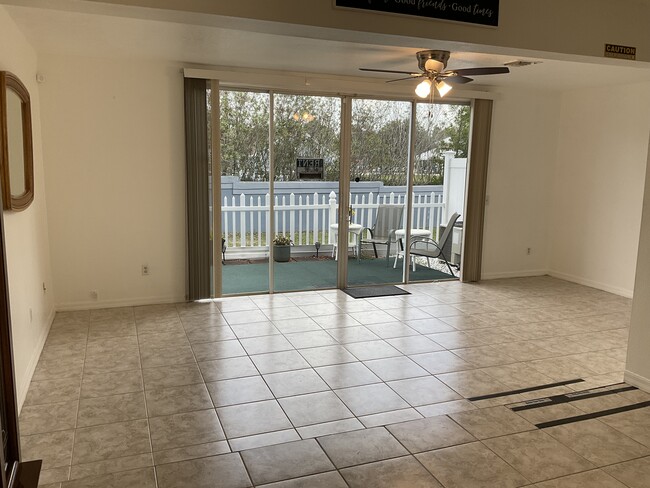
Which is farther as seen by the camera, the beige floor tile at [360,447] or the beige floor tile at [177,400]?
the beige floor tile at [177,400]

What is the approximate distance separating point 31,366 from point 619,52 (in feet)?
14.6

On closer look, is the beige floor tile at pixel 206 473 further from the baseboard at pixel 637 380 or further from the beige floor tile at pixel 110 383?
the baseboard at pixel 637 380

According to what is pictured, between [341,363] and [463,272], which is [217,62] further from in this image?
[463,272]

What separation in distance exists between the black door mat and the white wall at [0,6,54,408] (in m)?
3.15

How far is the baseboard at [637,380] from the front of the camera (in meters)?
3.59

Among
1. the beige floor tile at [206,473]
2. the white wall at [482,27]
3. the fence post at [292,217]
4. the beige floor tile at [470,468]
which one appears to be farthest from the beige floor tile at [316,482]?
the fence post at [292,217]

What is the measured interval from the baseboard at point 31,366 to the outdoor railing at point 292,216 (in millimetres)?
1982

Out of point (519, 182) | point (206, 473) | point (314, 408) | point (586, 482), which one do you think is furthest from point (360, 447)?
point (519, 182)

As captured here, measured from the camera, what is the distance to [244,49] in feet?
14.9

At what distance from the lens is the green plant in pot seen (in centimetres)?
600

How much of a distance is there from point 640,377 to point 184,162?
14.6ft

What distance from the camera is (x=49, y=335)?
4457mm

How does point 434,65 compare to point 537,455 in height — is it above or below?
above

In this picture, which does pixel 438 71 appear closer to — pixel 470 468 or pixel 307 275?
pixel 307 275
